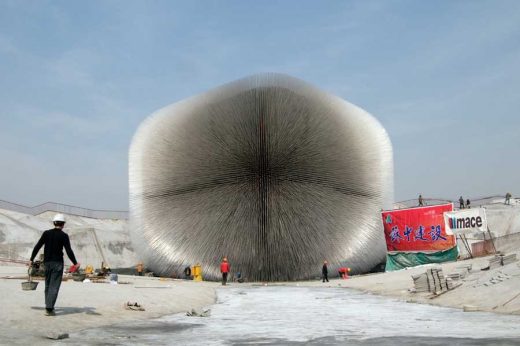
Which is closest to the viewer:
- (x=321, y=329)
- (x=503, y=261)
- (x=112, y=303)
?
(x=321, y=329)

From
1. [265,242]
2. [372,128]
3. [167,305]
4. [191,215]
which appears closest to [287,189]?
[265,242]

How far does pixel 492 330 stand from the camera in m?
6.68

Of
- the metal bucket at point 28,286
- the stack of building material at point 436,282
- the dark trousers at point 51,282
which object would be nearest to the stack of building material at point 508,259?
the stack of building material at point 436,282

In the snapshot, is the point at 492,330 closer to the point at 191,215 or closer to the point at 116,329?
the point at 116,329

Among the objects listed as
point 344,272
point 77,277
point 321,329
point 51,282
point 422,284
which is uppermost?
point 344,272

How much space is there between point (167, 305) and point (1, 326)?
4.64 metres

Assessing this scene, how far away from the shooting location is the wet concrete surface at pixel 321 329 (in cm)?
605

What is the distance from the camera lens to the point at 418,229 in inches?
1053

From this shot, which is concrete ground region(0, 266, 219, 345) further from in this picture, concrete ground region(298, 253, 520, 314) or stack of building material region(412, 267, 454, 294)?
stack of building material region(412, 267, 454, 294)

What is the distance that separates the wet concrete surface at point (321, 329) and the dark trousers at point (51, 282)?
1.10 metres

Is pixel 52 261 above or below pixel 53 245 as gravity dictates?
below

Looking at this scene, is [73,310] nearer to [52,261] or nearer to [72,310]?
[72,310]

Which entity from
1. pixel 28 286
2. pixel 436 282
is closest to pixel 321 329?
pixel 28 286

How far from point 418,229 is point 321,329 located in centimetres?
2070
